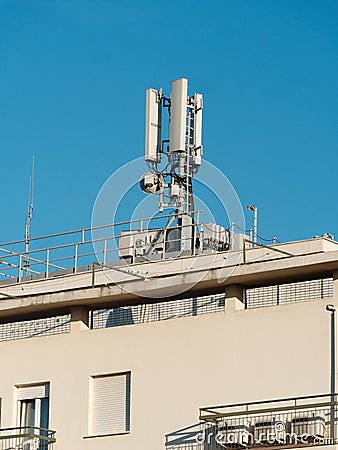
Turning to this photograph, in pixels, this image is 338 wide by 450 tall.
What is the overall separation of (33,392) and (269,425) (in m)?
7.99

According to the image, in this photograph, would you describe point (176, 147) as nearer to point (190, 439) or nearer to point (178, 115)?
point (178, 115)

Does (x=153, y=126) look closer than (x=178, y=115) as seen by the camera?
No

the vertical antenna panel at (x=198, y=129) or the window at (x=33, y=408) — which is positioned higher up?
the vertical antenna panel at (x=198, y=129)

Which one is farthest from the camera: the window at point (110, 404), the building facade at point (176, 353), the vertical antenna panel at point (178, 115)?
the vertical antenna panel at point (178, 115)

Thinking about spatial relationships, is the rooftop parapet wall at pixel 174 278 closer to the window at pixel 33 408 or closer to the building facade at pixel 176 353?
the building facade at pixel 176 353

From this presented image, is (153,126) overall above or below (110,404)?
above

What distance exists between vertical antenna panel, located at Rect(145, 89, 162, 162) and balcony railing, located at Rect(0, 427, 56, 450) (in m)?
8.99

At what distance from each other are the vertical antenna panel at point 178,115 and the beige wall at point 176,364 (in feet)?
22.0

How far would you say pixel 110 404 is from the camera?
37.3m

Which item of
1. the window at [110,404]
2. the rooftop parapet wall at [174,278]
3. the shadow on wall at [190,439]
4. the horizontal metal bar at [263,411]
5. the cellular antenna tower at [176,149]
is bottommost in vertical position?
the shadow on wall at [190,439]

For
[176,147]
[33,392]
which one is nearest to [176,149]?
[176,147]

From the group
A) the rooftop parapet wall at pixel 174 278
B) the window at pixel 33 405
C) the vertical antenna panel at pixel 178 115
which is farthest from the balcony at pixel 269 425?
the vertical antenna panel at pixel 178 115

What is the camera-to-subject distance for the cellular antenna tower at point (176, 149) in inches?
1650

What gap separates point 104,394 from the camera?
3753cm
